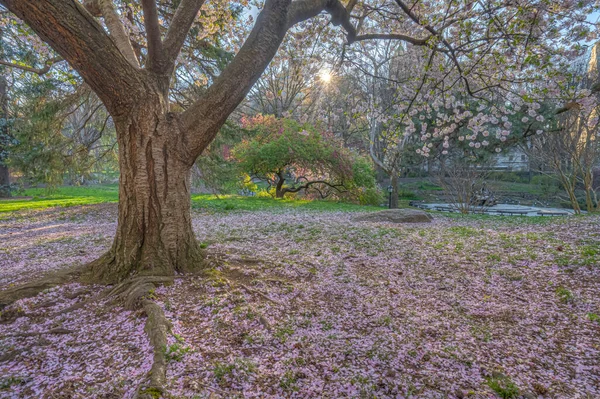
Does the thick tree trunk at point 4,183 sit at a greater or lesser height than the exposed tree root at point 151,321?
greater

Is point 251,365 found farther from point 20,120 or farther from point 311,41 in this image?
point 20,120

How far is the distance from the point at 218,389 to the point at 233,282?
1576 millimetres

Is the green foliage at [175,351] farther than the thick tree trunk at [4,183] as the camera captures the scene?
No

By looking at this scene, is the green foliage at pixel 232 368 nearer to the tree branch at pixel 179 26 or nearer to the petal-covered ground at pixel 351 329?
the petal-covered ground at pixel 351 329

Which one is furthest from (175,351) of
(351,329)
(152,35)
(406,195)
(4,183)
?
(406,195)

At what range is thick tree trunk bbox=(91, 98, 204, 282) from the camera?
130 inches

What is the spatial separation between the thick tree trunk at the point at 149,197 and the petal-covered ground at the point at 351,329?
402 millimetres

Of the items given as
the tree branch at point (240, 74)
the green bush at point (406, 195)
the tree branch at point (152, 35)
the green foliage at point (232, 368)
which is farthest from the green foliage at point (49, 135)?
the green bush at point (406, 195)

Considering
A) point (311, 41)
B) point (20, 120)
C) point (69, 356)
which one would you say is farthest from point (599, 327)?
point (20, 120)

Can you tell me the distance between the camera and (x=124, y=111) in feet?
10.5

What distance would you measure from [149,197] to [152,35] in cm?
183

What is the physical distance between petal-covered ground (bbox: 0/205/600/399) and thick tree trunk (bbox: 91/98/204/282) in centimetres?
40

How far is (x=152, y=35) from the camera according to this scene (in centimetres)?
340

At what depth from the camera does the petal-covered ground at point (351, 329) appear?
196cm
